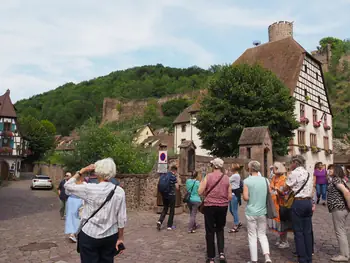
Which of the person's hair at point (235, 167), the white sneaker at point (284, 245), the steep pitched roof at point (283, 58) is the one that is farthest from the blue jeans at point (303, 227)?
the steep pitched roof at point (283, 58)

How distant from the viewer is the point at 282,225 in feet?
20.6

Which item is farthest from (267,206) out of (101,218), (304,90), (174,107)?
(174,107)

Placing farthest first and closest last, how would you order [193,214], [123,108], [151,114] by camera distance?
[123,108]
[151,114]
[193,214]

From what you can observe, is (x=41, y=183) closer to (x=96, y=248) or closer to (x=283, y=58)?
(x=96, y=248)

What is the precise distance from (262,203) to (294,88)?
1101 inches

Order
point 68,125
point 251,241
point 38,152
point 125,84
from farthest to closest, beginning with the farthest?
1. point 125,84
2. point 68,125
3. point 38,152
4. point 251,241

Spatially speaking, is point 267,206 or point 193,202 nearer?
point 267,206

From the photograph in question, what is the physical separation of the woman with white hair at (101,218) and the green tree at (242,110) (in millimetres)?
20061

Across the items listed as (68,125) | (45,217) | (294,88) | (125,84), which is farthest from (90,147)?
(125,84)

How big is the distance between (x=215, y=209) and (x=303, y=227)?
55.5 inches

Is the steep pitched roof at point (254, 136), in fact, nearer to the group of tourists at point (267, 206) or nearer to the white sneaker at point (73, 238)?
the group of tourists at point (267, 206)

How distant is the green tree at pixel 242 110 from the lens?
2338 cm

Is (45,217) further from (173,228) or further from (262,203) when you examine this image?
(262,203)

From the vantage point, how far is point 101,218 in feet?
11.5
